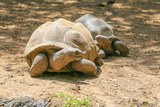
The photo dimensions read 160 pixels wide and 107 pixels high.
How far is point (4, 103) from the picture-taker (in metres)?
5.04

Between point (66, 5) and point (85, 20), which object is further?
point (66, 5)

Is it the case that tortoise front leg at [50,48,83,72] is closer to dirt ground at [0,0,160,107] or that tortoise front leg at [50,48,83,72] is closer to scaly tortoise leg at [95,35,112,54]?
dirt ground at [0,0,160,107]

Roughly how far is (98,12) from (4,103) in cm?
581

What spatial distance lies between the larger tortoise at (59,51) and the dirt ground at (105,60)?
164 millimetres

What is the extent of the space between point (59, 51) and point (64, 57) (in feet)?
0.40

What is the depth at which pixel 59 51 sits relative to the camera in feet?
18.4

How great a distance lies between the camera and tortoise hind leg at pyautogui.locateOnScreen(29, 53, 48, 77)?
18.4 ft

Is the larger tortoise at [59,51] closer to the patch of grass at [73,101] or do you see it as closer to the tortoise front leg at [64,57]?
the tortoise front leg at [64,57]

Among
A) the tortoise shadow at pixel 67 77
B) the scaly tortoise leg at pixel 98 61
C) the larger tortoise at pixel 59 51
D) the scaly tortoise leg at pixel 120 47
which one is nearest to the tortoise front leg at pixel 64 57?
the larger tortoise at pixel 59 51

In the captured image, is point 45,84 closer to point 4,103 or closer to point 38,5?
point 4,103

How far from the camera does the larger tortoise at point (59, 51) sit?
18.3ft

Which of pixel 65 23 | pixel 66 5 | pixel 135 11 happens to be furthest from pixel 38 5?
pixel 65 23

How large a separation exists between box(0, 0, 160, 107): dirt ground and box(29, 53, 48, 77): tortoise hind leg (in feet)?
0.37

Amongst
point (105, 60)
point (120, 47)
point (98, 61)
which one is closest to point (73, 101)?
point (98, 61)
